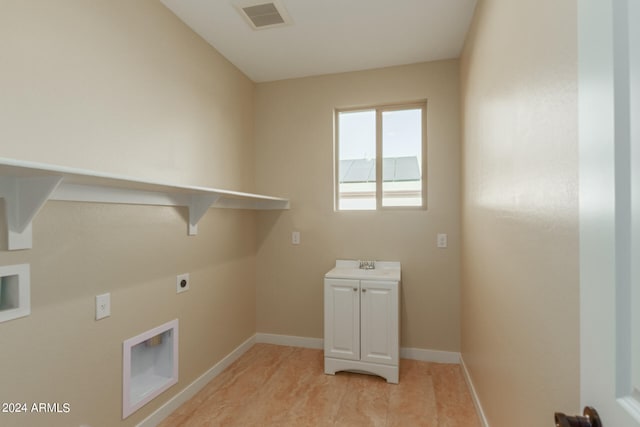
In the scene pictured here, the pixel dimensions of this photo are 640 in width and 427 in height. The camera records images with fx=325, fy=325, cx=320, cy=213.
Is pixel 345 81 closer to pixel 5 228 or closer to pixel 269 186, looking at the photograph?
pixel 269 186

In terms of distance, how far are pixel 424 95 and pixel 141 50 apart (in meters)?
2.28

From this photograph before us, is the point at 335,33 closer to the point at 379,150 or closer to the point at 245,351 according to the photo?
the point at 379,150

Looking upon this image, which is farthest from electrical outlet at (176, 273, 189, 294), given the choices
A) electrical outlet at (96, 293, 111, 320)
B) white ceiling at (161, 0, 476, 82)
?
white ceiling at (161, 0, 476, 82)

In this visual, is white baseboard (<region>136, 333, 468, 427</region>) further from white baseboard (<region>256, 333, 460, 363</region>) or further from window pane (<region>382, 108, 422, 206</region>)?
window pane (<region>382, 108, 422, 206</region>)

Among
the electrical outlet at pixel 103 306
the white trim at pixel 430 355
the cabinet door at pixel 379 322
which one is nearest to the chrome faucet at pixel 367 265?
the cabinet door at pixel 379 322

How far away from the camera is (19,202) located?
4.32 feet

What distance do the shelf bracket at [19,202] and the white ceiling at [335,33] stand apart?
4.96 feet

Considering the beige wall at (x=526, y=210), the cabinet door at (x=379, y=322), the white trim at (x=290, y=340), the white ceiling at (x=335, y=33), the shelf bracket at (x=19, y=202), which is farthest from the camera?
the white trim at (x=290, y=340)

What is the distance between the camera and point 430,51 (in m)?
2.77

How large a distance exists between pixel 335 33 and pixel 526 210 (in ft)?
6.49

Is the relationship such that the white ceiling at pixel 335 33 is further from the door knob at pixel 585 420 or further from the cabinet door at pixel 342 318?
the door knob at pixel 585 420

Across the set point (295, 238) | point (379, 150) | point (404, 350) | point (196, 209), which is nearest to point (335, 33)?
point (379, 150)

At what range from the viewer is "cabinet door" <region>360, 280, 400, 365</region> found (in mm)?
2562

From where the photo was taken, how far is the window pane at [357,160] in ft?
10.6
